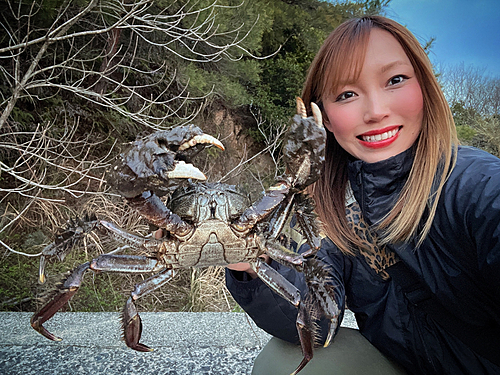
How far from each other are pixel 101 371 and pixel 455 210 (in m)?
2.32

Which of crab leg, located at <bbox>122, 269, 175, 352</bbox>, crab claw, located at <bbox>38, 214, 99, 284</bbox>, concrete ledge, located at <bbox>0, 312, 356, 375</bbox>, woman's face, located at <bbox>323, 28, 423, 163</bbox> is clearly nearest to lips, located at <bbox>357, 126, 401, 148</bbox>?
woman's face, located at <bbox>323, 28, 423, 163</bbox>

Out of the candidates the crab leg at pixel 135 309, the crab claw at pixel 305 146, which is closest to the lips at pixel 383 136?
the crab claw at pixel 305 146

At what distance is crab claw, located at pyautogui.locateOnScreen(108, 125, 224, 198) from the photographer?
1000 mm

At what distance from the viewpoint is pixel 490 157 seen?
1.16 meters

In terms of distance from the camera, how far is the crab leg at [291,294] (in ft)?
4.18

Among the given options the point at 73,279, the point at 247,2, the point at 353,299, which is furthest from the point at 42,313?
the point at 247,2

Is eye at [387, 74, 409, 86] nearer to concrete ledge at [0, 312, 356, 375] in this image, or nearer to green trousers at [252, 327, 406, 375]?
green trousers at [252, 327, 406, 375]

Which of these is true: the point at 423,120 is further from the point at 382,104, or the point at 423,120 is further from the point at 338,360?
the point at 338,360

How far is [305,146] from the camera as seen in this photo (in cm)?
112

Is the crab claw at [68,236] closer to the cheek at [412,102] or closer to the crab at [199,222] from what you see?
the crab at [199,222]

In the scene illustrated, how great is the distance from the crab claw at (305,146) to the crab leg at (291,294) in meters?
0.37

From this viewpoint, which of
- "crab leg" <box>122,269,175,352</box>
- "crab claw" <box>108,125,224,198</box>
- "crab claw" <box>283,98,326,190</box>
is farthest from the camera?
"crab leg" <box>122,269,175,352</box>

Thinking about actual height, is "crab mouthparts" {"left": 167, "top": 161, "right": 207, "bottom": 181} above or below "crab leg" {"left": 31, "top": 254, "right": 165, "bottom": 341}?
above

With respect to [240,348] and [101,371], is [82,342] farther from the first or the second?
[240,348]
